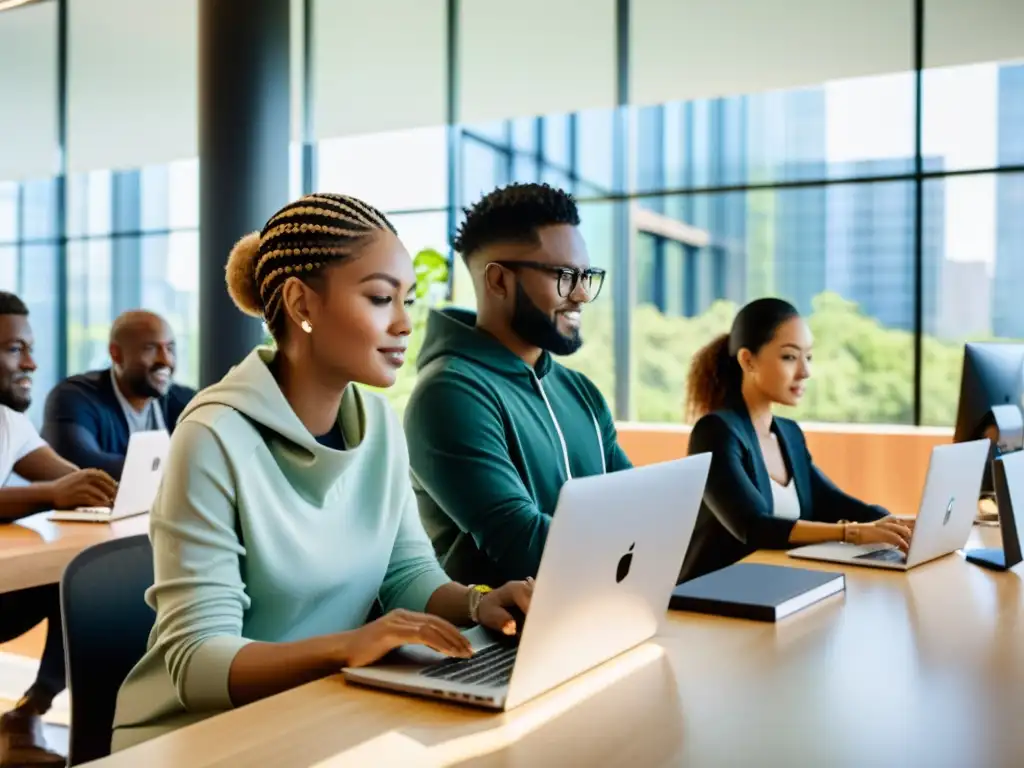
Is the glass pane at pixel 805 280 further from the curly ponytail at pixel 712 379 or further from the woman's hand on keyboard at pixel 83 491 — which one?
the woman's hand on keyboard at pixel 83 491

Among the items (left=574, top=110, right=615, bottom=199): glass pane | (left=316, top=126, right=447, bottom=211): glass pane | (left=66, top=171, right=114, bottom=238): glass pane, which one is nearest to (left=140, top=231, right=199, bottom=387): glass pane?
(left=66, top=171, right=114, bottom=238): glass pane

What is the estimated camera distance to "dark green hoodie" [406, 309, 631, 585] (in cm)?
203

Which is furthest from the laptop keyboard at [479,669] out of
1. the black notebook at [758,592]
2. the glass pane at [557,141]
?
the glass pane at [557,141]

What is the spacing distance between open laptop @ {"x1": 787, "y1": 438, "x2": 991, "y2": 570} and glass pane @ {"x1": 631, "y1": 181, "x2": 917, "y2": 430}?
3.30 m

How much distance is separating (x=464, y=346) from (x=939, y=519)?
1.03m

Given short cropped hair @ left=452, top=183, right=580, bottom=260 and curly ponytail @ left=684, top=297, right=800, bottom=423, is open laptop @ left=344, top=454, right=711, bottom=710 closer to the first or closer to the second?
short cropped hair @ left=452, top=183, right=580, bottom=260

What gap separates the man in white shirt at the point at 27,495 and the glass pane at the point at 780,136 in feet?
12.9

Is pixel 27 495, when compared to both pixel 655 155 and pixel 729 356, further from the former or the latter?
pixel 655 155

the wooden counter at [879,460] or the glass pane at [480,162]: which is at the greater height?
the glass pane at [480,162]

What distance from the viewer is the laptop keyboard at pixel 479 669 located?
129 cm

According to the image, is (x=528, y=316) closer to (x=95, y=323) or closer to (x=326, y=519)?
(x=326, y=519)

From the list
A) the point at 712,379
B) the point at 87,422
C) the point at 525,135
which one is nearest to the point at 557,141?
the point at 525,135

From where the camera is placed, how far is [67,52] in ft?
26.2

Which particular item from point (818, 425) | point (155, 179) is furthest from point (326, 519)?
point (155, 179)
